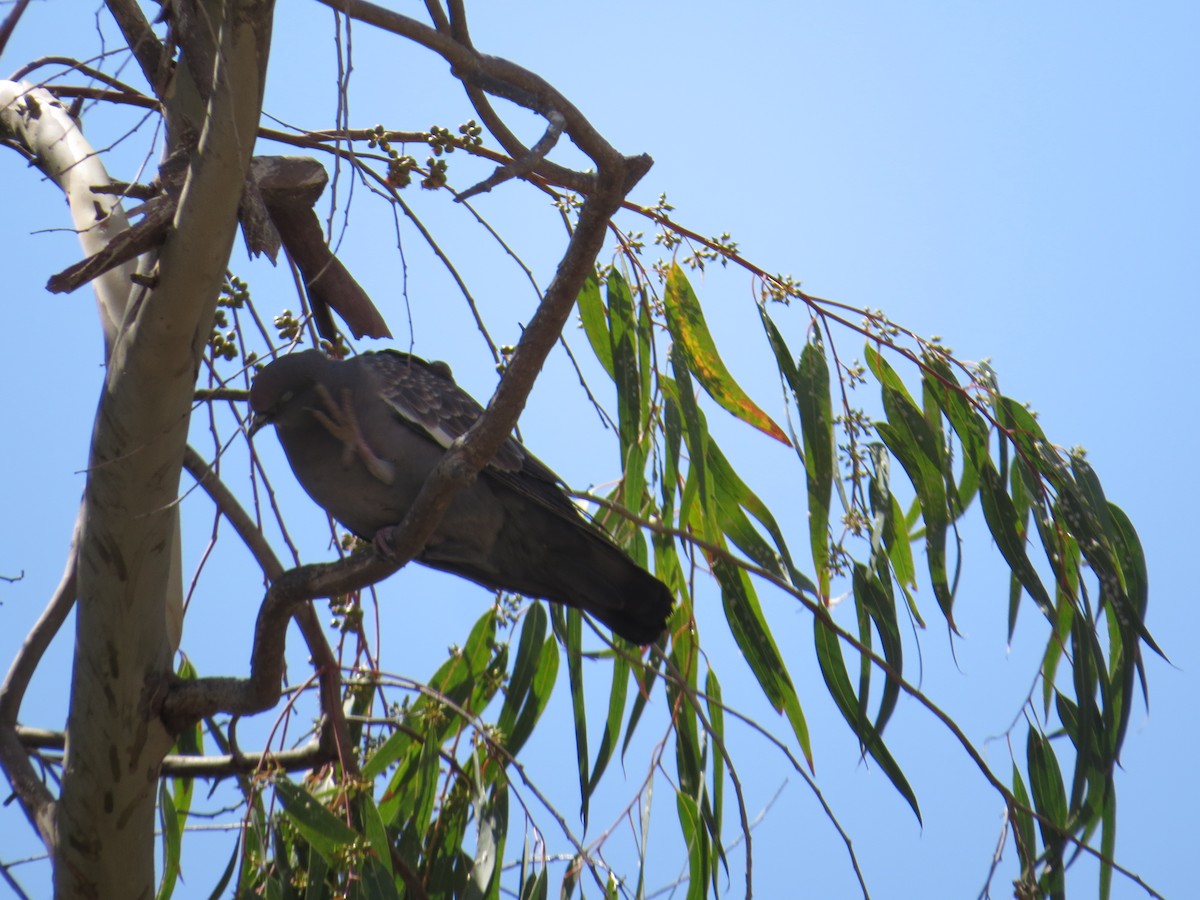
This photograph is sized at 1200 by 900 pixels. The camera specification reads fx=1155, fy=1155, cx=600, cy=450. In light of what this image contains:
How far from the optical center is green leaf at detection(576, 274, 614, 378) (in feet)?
8.69

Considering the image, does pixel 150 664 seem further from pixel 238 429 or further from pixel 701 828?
pixel 701 828

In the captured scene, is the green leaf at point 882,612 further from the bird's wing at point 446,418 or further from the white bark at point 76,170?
the white bark at point 76,170

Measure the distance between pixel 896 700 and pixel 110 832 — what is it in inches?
59.0

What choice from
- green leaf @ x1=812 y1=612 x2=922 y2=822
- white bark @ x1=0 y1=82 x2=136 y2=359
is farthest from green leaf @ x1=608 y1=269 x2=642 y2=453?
white bark @ x1=0 y1=82 x2=136 y2=359

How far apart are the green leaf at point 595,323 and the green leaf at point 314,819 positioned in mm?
1144

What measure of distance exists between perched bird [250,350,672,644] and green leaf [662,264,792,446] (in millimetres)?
427

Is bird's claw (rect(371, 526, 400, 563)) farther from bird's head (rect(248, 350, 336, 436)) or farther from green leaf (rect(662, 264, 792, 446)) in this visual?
green leaf (rect(662, 264, 792, 446))

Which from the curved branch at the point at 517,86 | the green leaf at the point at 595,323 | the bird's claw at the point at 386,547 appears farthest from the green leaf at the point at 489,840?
the curved branch at the point at 517,86

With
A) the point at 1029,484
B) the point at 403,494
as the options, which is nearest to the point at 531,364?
the point at 403,494

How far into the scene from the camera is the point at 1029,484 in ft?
8.63

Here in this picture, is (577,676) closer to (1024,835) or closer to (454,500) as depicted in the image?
(454,500)

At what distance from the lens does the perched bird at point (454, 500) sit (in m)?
2.60

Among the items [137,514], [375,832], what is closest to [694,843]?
[375,832]

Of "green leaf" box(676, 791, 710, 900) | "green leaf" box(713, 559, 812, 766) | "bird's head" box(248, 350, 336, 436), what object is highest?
"bird's head" box(248, 350, 336, 436)
